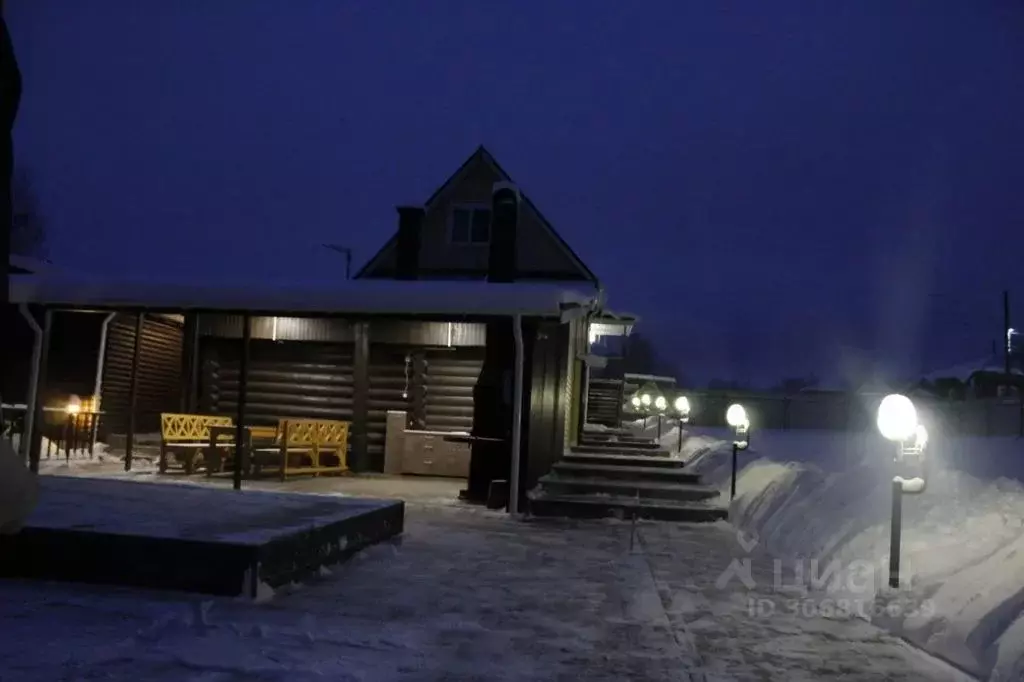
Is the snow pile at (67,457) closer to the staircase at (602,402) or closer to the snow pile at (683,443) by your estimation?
the snow pile at (683,443)

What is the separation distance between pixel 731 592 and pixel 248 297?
22.6 feet

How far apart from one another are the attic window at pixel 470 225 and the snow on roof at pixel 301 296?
8.32 m

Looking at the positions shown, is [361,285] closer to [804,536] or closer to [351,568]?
[351,568]

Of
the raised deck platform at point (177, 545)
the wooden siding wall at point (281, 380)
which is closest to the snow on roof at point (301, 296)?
the raised deck platform at point (177, 545)

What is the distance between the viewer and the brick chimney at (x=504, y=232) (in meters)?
15.8

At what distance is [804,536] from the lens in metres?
8.08

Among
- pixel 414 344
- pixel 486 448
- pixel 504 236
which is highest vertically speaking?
pixel 504 236

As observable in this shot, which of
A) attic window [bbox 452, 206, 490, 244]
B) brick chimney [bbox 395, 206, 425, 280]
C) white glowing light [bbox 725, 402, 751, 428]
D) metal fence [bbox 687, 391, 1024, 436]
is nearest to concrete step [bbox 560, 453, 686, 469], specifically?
white glowing light [bbox 725, 402, 751, 428]

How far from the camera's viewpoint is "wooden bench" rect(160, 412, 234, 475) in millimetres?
12992

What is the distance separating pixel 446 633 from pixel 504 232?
11451 mm

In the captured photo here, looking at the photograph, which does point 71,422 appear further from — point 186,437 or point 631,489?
point 631,489

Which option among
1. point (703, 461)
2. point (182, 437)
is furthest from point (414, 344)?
point (703, 461)

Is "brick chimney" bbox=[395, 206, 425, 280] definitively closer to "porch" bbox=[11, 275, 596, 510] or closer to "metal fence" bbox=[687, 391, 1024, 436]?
"porch" bbox=[11, 275, 596, 510]

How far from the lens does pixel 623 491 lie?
11.4 meters
